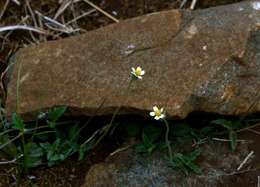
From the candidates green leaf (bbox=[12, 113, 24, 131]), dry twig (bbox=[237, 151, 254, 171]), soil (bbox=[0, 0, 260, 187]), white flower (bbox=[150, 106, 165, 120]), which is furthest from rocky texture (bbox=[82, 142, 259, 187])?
green leaf (bbox=[12, 113, 24, 131])

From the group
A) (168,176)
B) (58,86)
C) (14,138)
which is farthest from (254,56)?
(14,138)

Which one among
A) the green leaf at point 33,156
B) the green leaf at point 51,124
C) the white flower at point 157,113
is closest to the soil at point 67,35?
the green leaf at point 33,156

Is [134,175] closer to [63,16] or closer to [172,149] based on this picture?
[172,149]

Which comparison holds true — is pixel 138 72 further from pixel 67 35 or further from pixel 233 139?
pixel 67 35

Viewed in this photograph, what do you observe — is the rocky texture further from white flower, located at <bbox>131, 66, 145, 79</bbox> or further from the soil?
white flower, located at <bbox>131, 66, 145, 79</bbox>

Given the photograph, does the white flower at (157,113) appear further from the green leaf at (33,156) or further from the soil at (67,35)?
the green leaf at (33,156)
